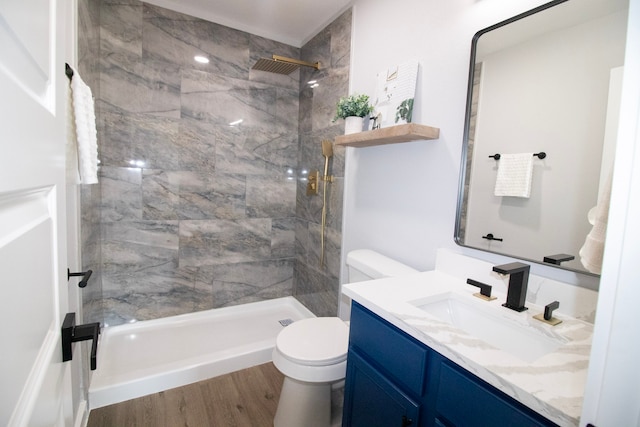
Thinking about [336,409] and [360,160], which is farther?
[360,160]

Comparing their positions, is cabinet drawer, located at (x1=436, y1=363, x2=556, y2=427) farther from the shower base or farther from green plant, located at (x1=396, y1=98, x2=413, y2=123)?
the shower base

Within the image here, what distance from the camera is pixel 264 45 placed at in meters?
2.75

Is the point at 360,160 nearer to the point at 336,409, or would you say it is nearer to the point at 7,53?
the point at 336,409

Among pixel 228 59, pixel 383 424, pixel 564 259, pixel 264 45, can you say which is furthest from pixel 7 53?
pixel 264 45

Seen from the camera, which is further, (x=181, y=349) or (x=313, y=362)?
(x=181, y=349)

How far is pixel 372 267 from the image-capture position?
5.35ft

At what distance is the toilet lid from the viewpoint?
1451 mm

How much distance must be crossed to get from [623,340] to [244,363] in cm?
221

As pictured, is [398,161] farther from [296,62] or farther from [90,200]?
[90,200]

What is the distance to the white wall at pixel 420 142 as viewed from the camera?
1.39m

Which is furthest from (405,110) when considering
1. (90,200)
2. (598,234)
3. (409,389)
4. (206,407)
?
(206,407)

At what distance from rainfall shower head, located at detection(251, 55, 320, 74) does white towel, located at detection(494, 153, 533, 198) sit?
5.97ft

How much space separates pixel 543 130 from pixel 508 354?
839mm

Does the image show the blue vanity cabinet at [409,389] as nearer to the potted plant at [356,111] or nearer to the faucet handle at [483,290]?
the faucet handle at [483,290]
